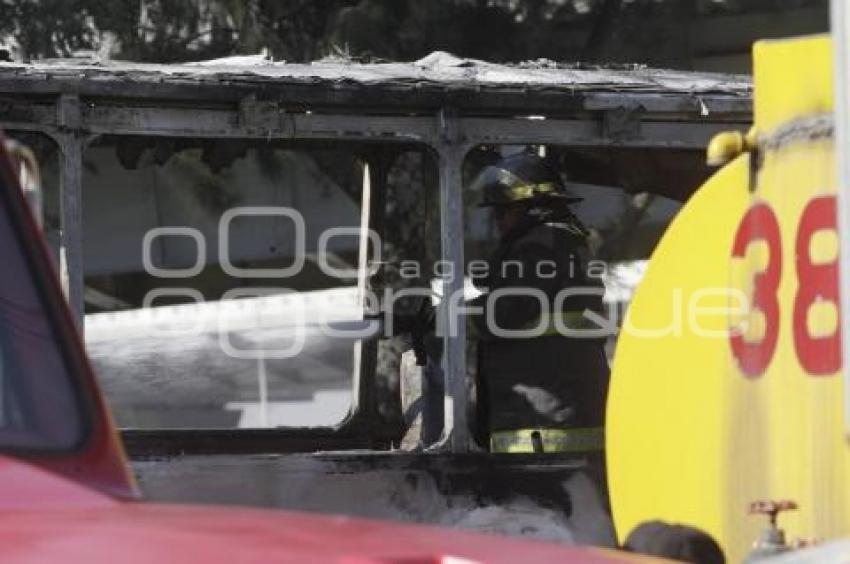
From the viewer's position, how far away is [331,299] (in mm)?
10961

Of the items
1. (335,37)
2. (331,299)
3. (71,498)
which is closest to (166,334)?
(331,299)

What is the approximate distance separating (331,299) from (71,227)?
605 centimetres

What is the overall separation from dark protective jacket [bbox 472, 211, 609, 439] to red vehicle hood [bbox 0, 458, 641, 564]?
333 cm

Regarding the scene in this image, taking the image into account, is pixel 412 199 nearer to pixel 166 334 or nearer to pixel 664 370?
pixel 166 334

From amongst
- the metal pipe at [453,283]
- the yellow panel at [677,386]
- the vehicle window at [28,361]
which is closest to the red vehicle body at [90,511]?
the vehicle window at [28,361]

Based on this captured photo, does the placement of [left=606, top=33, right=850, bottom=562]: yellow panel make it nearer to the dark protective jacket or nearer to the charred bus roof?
the charred bus roof

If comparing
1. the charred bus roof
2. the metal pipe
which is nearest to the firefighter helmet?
the charred bus roof

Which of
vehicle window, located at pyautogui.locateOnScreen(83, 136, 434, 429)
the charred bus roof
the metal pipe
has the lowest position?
vehicle window, located at pyautogui.locateOnScreen(83, 136, 434, 429)

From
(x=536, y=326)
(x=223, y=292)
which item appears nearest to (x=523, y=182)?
(x=536, y=326)

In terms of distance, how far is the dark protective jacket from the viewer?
18.6 ft

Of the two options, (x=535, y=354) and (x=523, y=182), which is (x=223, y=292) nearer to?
(x=523, y=182)

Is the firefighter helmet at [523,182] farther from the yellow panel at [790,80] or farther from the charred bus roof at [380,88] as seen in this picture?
the yellow panel at [790,80]

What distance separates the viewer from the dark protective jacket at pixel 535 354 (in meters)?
5.68

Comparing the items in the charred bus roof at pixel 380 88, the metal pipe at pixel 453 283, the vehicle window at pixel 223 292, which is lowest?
the vehicle window at pixel 223 292
